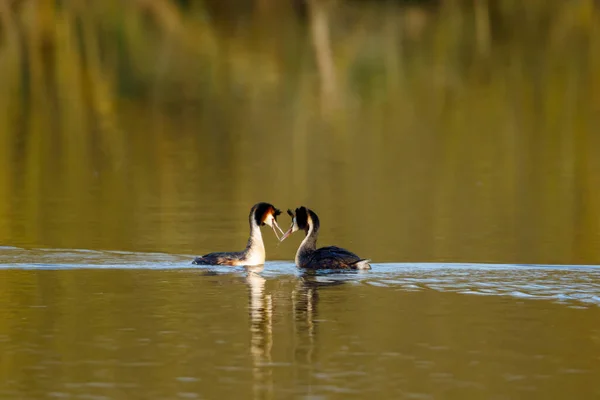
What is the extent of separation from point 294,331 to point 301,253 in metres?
4.01

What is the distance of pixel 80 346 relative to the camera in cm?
1141

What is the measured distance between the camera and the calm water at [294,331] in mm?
10187

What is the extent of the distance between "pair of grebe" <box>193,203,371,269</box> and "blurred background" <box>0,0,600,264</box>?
676 mm

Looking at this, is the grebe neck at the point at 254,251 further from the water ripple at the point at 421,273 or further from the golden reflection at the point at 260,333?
the golden reflection at the point at 260,333

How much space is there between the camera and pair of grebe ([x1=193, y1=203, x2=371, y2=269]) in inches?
605

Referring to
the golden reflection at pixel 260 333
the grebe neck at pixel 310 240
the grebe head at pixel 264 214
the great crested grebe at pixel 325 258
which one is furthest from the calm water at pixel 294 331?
the grebe head at pixel 264 214

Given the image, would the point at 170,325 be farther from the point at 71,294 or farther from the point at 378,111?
the point at 378,111

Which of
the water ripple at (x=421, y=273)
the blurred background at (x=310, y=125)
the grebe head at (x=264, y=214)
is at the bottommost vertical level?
the water ripple at (x=421, y=273)

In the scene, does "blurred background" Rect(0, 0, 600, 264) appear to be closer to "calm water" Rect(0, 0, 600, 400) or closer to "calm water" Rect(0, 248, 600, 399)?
"calm water" Rect(0, 0, 600, 400)

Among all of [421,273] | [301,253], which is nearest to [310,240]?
[301,253]

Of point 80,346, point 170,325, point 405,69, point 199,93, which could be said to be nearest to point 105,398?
point 80,346

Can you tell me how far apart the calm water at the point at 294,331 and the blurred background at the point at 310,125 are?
1.86 meters

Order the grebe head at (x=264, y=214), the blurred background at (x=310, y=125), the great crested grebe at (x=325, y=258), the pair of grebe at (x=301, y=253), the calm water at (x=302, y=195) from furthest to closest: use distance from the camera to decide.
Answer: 1. the blurred background at (x=310, y=125)
2. the grebe head at (x=264, y=214)
3. the pair of grebe at (x=301, y=253)
4. the great crested grebe at (x=325, y=258)
5. the calm water at (x=302, y=195)

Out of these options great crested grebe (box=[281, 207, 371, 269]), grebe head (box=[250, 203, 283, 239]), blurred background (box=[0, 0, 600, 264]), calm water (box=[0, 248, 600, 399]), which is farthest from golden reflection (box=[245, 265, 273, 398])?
blurred background (box=[0, 0, 600, 264])
